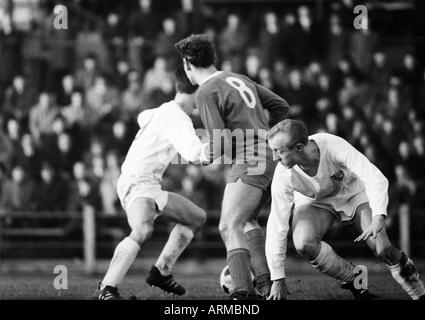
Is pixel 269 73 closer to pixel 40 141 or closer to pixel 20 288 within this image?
pixel 40 141

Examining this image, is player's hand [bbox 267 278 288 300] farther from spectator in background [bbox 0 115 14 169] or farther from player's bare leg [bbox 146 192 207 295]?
spectator in background [bbox 0 115 14 169]

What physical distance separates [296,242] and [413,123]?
329 inches

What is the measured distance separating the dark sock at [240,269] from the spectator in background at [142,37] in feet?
31.5

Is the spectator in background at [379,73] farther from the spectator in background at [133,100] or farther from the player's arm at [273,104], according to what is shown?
the player's arm at [273,104]

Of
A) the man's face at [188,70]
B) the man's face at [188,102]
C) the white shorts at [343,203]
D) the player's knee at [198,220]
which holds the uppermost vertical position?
the man's face at [188,70]

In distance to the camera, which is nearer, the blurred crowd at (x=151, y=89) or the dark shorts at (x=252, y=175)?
the dark shorts at (x=252, y=175)

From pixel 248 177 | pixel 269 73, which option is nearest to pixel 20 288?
pixel 248 177

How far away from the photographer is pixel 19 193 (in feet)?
47.8

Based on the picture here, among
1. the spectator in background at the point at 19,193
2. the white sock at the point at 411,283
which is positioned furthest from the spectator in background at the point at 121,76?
the white sock at the point at 411,283

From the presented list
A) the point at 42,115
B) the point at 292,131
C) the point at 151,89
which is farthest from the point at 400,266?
the point at 42,115

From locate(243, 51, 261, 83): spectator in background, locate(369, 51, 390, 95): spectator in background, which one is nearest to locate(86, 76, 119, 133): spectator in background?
locate(243, 51, 261, 83): spectator in background

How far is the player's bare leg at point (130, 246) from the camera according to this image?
24.5ft

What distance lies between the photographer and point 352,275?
7.66 metres

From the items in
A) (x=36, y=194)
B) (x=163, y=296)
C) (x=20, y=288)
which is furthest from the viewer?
(x=36, y=194)
